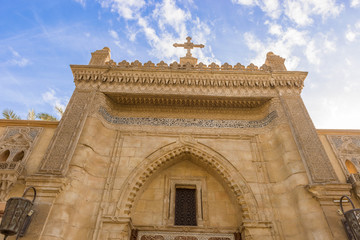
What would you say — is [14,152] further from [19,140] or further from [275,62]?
[275,62]

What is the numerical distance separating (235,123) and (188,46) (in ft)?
10.9

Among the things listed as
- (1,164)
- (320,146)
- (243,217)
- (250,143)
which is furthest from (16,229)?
(320,146)

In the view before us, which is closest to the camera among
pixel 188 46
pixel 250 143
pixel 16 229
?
pixel 16 229

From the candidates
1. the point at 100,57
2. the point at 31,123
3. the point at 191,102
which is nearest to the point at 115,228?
the point at 31,123

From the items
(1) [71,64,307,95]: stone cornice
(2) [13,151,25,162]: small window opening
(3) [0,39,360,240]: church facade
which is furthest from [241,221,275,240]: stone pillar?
(2) [13,151,25,162]: small window opening

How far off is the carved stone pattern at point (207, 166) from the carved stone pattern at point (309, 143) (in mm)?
1285

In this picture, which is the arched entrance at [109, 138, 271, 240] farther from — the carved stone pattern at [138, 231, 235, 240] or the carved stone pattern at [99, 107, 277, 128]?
the carved stone pattern at [99, 107, 277, 128]

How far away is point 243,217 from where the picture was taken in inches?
185

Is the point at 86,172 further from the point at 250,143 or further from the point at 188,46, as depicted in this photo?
the point at 188,46

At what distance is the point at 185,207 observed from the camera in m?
5.22

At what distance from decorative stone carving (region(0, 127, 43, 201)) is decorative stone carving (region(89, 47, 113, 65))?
233 centimetres

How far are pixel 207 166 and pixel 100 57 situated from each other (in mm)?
4279

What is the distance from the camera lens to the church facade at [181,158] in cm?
438

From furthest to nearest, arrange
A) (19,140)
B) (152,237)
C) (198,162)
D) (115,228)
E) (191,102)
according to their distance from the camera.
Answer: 1. (191,102)
2. (198,162)
3. (19,140)
4. (152,237)
5. (115,228)
